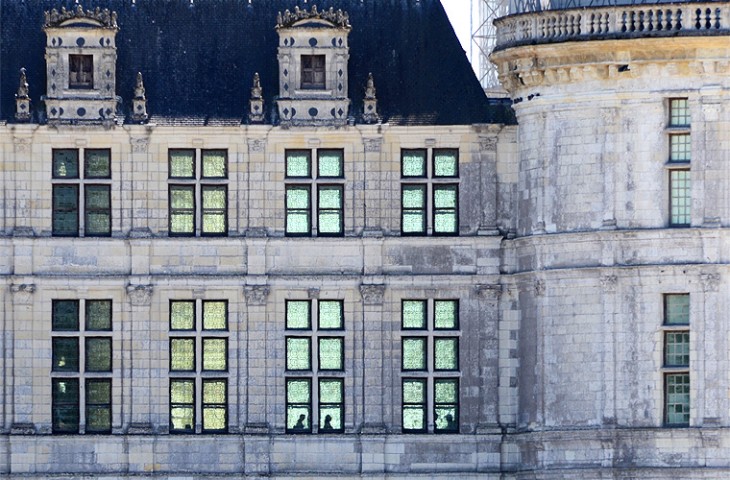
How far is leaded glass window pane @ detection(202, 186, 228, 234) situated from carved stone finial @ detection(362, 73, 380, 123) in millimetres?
2958

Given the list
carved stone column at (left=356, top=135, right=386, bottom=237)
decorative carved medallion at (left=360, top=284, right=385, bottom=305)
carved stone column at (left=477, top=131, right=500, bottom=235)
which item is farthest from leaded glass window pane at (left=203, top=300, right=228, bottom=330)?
carved stone column at (left=477, top=131, right=500, bottom=235)

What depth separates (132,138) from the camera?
5981 cm

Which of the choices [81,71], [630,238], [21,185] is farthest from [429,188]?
[21,185]

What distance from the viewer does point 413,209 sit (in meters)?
60.1

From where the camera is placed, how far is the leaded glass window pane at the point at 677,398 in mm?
57562

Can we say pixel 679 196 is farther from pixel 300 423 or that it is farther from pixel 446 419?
pixel 300 423

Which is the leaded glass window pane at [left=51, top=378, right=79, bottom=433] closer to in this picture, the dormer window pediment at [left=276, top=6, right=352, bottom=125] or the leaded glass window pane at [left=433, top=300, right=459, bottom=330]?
the dormer window pediment at [left=276, top=6, right=352, bottom=125]

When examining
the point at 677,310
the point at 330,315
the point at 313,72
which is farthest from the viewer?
the point at 313,72

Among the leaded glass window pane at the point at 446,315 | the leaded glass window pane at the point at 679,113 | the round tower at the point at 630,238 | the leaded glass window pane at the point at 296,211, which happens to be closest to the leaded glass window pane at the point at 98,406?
the leaded glass window pane at the point at 296,211

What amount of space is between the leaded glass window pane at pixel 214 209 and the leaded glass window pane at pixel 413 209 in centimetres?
334

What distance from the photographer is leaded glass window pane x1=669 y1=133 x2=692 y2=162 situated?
57.9 m

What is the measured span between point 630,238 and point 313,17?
24.3ft

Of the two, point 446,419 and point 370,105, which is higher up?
point 370,105

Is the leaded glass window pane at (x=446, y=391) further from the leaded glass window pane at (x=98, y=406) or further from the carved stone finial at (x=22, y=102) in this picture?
the carved stone finial at (x=22, y=102)
